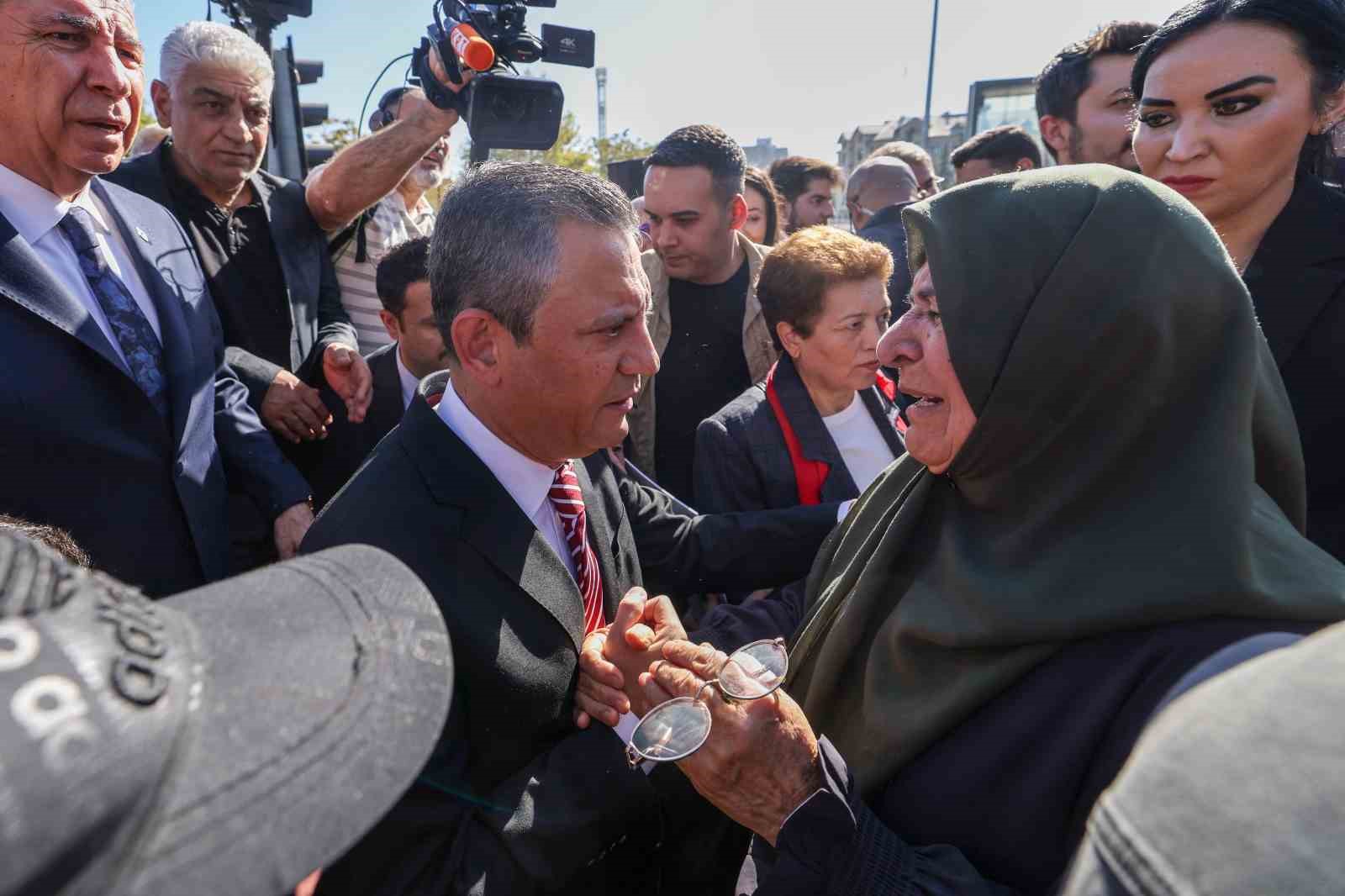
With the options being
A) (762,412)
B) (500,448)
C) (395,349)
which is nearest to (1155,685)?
(500,448)

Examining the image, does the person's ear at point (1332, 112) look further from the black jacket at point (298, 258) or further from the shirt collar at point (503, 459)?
the black jacket at point (298, 258)

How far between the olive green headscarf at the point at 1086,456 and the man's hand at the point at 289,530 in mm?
1594

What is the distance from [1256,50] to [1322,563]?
1878 mm

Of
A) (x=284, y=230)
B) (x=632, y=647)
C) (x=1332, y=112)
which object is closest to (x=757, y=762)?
(x=632, y=647)

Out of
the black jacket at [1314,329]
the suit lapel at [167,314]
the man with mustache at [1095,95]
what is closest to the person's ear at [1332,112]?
the black jacket at [1314,329]

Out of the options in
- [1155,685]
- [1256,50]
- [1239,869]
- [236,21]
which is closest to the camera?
[1239,869]

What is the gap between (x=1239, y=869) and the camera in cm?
58

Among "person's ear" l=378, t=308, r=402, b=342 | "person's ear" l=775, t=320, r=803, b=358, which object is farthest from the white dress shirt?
"person's ear" l=775, t=320, r=803, b=358

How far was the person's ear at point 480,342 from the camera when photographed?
2.00 metres

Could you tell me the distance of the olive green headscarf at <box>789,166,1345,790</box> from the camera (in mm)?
1413

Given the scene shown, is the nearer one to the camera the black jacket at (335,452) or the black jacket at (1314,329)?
the black jacket at (1314,329)

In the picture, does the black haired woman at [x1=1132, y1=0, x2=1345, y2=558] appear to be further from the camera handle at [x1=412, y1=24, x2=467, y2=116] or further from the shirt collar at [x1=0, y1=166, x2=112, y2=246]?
the shirt collar at [x1=0, y1=166, x2=112, y2=246]

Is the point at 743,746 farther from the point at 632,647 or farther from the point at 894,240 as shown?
the point at 894,240

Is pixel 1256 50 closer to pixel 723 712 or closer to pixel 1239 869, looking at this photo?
pixel 723 712
